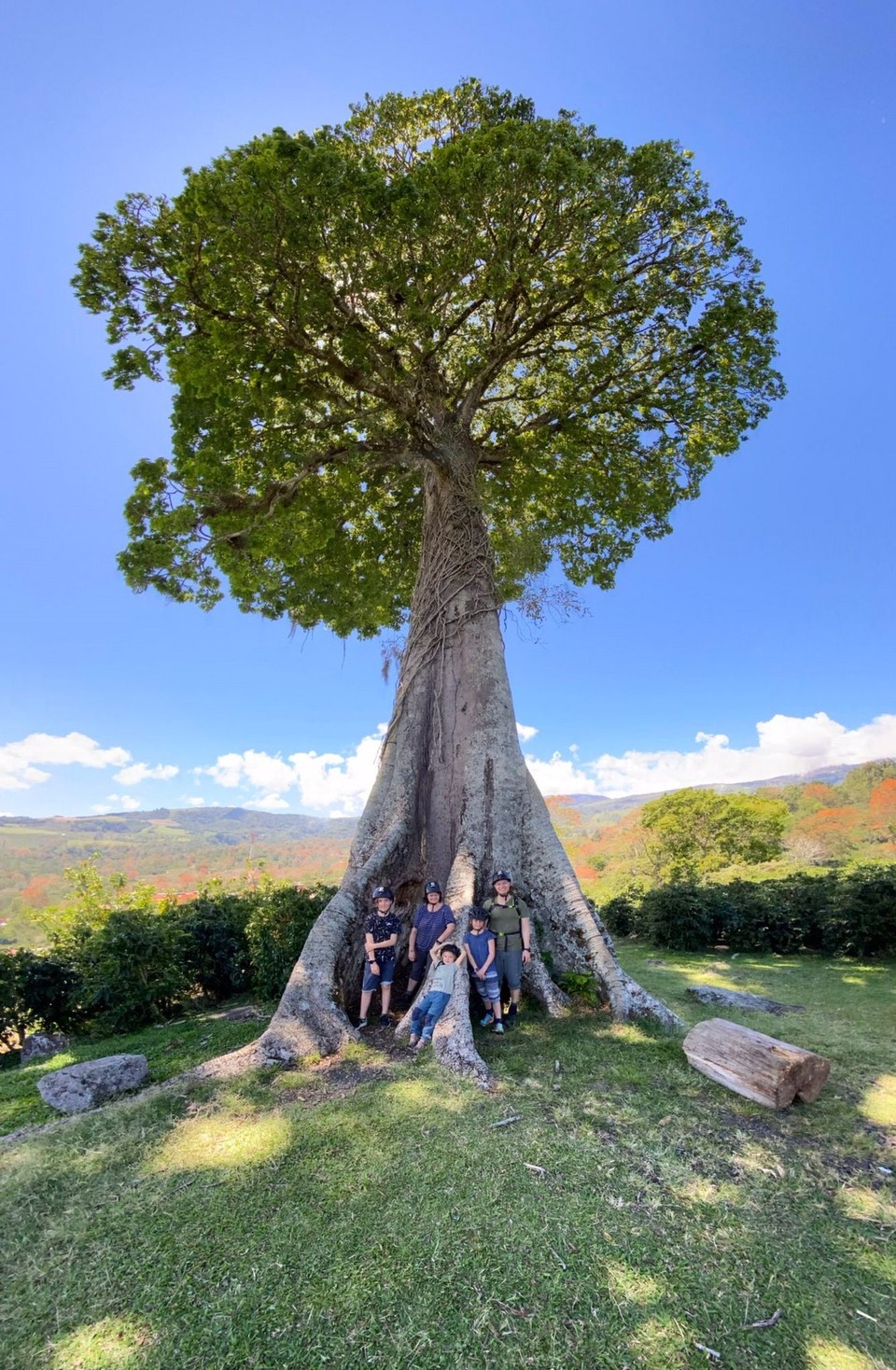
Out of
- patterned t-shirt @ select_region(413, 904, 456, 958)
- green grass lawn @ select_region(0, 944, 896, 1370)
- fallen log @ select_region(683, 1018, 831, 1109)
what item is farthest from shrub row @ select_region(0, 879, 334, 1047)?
fallen log @ select_region(683, 1018, 831, 1109)

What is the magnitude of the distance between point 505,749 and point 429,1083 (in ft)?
12.9

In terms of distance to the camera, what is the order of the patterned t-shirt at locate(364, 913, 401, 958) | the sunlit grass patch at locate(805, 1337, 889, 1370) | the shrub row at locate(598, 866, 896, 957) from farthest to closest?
the shrub row at locate(598, 866, 896, 957) → the patterned t-shirt at locate(364, 913, 401, 958) → the sunlit grass patch at locate(805, 1337, 889, 1370)

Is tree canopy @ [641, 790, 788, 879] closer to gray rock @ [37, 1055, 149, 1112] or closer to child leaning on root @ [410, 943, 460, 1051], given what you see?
child leaning on root @ [410, 943, 460, 1051]

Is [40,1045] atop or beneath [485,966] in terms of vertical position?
beneath

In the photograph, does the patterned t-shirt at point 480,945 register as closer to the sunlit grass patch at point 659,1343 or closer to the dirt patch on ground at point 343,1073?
the dirt patch on ground at point 343,1073

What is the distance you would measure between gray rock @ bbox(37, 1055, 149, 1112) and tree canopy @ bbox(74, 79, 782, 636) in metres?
5.62

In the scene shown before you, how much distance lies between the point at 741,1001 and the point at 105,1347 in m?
6.93

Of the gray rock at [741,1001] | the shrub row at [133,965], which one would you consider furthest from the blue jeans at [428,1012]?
the gray rock at [741,1001]

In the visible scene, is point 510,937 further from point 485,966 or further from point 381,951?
point 381,951

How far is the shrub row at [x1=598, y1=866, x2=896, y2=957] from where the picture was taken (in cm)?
1059

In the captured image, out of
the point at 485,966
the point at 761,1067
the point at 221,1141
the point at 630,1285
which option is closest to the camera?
the point at 630,1285

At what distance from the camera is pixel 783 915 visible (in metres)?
11.8

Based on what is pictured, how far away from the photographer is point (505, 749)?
25.2 feet

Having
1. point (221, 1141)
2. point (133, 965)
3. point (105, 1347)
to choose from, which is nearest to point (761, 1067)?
point (221, 1141)
